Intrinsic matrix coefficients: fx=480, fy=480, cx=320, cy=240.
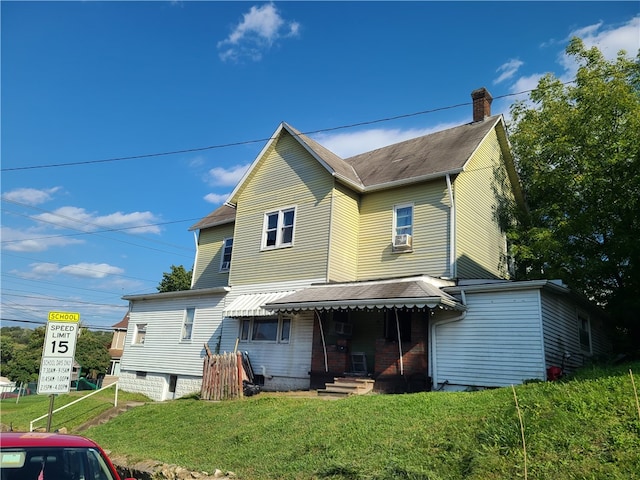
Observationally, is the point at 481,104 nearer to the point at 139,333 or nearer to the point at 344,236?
the point at 344,236

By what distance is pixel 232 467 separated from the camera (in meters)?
9.15

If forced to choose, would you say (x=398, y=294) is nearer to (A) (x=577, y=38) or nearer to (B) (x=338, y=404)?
(B) (x=338, y=404)

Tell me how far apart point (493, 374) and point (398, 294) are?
338 centimetres

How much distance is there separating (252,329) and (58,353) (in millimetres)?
9363

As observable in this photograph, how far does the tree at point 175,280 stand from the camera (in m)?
49.2

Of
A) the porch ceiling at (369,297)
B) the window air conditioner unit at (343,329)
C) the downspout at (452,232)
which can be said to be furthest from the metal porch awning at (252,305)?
the downspout at (452,232)

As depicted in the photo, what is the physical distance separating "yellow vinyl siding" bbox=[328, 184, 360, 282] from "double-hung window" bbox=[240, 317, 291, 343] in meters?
2.61

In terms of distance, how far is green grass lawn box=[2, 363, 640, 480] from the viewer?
6.61 m

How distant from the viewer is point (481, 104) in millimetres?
21047

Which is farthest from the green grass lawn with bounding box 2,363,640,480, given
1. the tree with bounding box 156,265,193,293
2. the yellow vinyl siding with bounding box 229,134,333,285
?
the tree with bounding box 156,265,193,293

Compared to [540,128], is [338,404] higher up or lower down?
lower down

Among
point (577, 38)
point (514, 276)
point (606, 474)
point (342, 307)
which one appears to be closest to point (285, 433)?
point (342, 307)

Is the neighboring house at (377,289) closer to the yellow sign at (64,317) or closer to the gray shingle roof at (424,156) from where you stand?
the gray shingle roof at (424,156)

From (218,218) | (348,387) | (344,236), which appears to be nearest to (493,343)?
(348,387)
